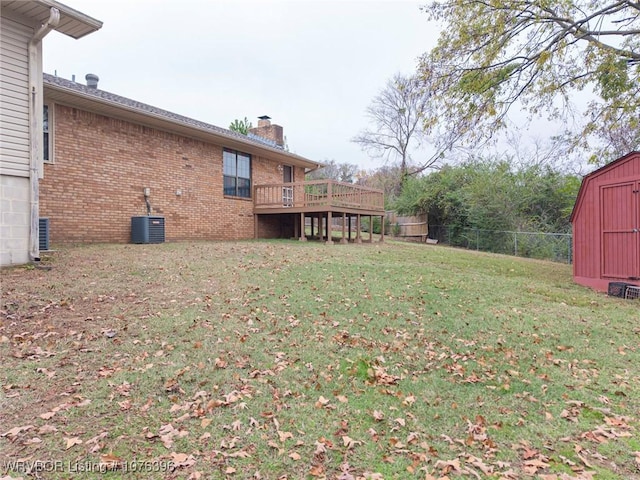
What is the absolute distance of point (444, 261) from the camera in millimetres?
10648

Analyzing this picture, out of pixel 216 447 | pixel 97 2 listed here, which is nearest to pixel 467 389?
pixel 216 447

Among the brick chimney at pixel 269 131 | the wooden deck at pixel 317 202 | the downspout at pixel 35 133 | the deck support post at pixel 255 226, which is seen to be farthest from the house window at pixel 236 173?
the downspout at pixel 35 133

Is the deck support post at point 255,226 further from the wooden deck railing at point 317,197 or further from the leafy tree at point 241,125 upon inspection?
the leafy tree at point 241,125

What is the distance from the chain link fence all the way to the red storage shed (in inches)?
275

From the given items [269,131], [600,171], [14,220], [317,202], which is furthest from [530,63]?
[269,131]

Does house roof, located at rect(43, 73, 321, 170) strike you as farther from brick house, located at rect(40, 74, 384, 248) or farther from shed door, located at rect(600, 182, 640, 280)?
shed door, located at rect(600, 182, 640, 280)

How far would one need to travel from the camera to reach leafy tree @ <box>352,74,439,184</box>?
28505mm

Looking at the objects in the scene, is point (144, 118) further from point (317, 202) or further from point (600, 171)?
point (600, 171)

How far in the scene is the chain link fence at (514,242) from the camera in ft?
49.3

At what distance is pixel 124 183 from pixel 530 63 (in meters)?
10.8

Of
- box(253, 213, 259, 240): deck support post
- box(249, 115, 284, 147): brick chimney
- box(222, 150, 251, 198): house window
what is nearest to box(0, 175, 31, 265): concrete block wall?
box(222, 150, 251, 198): house window

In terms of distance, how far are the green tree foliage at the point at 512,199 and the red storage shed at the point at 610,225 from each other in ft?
29.7

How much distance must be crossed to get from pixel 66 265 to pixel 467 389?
22.0 ft

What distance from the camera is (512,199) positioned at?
17516mm
